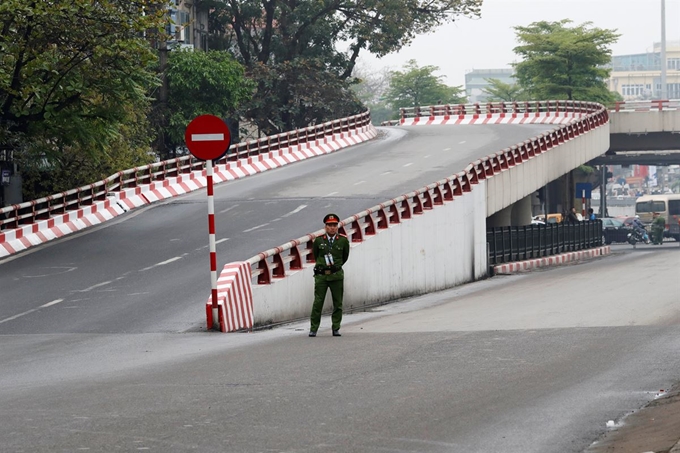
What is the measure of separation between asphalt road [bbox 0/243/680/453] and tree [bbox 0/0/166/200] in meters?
11.7

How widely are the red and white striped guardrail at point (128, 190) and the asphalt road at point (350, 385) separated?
12.2 m

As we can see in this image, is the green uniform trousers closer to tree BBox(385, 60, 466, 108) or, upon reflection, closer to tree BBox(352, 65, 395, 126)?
tree BBox(385, 60, 466, 108)

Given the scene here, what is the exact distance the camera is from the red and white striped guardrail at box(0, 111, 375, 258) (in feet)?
97.7

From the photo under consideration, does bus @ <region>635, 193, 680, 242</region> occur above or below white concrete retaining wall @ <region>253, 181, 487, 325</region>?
below

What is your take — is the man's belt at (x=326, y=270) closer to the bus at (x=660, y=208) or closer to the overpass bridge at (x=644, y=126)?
the overpass bridge at (x=644, y=126)

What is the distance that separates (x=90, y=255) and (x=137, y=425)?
1864 cm

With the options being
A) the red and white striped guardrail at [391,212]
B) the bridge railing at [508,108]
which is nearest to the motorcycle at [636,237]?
the bridge railing at [508,108]

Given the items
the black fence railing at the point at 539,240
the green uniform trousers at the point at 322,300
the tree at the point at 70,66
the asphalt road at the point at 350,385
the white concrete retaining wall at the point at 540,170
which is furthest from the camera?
the white concrete retaining wall at the point at 540,170

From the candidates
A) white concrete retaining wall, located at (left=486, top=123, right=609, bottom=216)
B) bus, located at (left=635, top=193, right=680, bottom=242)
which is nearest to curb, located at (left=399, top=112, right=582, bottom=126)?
white concrete retaining wall, located at (left=486, top=123, right=609, bottom=216)

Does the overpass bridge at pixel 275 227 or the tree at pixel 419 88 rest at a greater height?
the tree at pixel 419 88

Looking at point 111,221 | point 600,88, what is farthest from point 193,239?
point 600,88

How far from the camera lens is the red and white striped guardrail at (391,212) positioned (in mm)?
20062

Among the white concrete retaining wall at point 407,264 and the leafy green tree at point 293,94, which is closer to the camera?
the white concrete retaining wall at point 407,264

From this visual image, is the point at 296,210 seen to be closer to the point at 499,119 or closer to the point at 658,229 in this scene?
the point at 499,119
